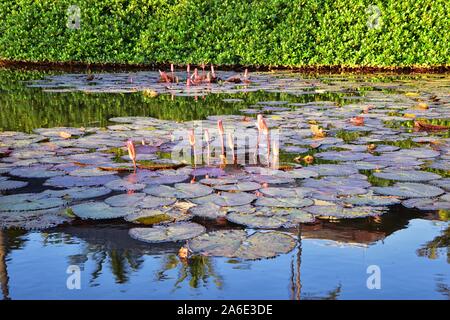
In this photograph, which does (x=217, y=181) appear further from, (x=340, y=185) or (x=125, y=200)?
(x=340, y=185)

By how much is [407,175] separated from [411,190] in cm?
30

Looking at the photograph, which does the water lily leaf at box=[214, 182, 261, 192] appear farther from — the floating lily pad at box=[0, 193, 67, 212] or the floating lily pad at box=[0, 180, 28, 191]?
the floating lily pad at box=[0, 180, 28, 191]

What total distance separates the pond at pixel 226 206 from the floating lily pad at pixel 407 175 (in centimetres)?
2

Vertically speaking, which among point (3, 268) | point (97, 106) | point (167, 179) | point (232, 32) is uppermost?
point (232, 32)

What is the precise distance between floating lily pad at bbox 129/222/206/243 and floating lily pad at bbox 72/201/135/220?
0.74 feet

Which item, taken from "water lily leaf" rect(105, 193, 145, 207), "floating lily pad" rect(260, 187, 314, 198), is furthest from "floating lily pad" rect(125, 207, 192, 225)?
"floating lily pad" rect(260, 187, 314, 198)

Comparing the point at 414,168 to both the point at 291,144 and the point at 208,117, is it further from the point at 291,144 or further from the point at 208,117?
the point at 208,117

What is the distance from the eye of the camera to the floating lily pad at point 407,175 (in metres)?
3.46

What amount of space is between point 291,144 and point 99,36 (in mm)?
7829

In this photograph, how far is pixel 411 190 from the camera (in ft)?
10.6

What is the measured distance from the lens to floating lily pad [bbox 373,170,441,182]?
3459 mm

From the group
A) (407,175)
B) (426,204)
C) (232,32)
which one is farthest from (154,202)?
(232,32)

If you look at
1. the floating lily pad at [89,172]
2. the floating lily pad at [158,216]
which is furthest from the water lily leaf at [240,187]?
the floating lily pad at [89,172]
